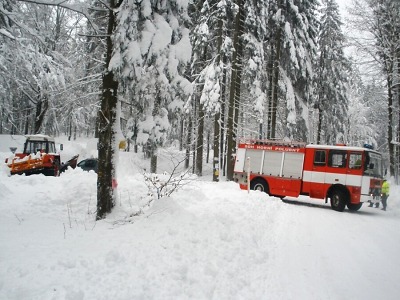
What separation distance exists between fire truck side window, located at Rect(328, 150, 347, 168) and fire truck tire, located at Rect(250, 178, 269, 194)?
3.28 meters

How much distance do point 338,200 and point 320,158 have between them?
2.01m

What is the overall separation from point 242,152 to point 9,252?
13619mm

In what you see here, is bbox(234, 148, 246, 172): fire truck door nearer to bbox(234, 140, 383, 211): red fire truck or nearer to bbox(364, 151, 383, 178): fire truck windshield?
bbox(234, 140, 383, 211): red fire truck

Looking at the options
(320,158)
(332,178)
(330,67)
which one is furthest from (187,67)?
(330,67)

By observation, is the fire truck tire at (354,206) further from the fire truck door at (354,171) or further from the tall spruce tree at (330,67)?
the tall spruce tree at (330,67)

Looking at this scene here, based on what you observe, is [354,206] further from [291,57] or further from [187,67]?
[291,57]

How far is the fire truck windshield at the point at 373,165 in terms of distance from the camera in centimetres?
1371

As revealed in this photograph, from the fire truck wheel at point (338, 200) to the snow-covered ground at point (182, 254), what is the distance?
368cm

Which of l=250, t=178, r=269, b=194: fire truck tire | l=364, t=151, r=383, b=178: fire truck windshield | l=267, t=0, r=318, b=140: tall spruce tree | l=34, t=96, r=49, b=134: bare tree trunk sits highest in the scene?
l=267, t=0, r=318, b=140: tall spruce tree

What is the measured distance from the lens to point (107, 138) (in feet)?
25.4

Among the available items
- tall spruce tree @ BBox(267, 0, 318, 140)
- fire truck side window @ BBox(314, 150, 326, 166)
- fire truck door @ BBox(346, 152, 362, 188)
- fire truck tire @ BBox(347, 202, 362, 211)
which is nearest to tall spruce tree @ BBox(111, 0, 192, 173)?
fire truck side window @ BBox(314, 150, 326, 166)

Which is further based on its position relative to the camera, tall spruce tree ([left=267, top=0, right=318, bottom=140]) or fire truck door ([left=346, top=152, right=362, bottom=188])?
tall spruce tree ([left=267, top=0, right=318, bottom=140])

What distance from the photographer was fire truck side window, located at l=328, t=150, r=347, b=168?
46.6 ft

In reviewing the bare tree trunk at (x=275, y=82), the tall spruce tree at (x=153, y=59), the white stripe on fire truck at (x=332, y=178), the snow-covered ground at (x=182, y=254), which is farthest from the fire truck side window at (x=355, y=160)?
the tall spruce tree at (x=153, y=59)
